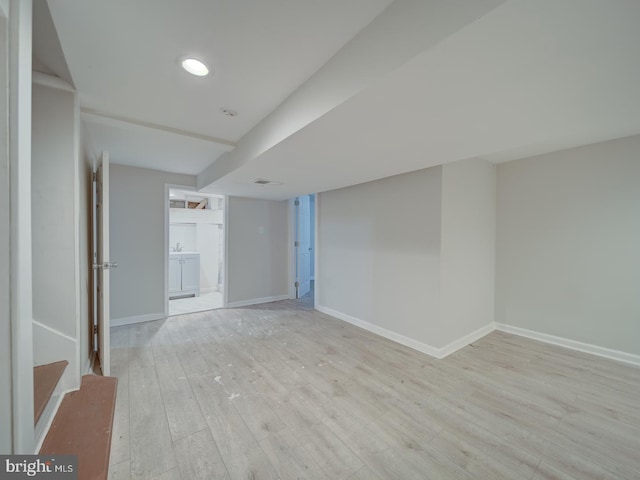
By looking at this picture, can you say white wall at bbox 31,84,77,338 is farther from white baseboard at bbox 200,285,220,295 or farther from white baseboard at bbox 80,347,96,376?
white baseboard at bbox 200,285,220,295

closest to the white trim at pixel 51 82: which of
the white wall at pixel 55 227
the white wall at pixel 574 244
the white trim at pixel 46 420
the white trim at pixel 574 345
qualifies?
the white wall at pixel 55 227

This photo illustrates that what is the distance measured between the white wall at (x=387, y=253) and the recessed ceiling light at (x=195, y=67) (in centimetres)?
220

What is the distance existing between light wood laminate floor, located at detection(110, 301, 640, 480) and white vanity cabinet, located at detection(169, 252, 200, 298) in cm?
219

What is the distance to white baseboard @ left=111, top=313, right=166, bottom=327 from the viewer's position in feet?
11.2

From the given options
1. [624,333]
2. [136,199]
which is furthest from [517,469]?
[136,199]

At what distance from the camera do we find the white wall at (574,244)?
97.0 inches

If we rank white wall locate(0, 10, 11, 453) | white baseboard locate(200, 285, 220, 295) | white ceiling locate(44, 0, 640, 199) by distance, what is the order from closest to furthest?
white wall locate(0, 10, 11, 453), white ceiling locate(44, 0, 640, 199), white baseboard locate(200, 285, 220, 295)

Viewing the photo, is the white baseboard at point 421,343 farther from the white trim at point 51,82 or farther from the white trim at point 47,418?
the white trim at point 51,82

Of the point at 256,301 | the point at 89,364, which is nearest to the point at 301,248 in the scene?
the point at 256,301

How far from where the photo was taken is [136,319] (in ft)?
11.7

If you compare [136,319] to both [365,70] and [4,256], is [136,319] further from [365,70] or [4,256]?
[365,70]

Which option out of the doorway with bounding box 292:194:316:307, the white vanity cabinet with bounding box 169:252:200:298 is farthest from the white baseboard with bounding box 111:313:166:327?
the doorway with bounding box 292:194:316:307

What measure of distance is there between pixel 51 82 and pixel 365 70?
1.96m

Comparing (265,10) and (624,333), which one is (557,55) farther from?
(624,333)
